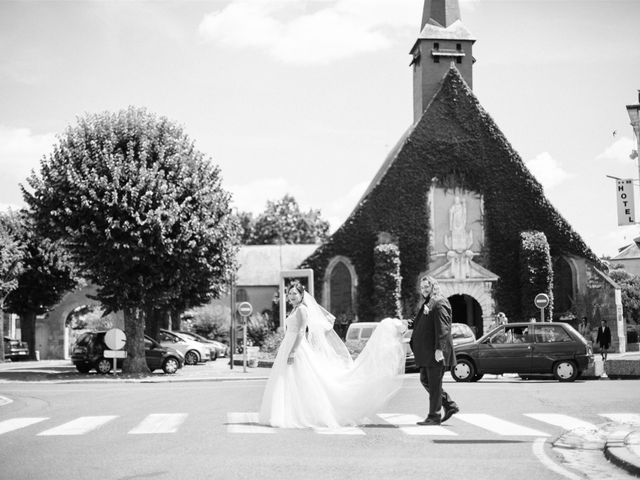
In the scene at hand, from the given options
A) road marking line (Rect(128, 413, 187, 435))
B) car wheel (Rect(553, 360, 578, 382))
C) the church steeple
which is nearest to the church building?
the church steeple

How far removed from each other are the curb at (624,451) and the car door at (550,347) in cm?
1300

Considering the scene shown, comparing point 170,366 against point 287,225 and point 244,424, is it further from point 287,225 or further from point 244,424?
point 287,225

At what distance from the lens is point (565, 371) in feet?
76.5

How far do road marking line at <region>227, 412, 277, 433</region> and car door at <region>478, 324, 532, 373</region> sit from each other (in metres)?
10.9

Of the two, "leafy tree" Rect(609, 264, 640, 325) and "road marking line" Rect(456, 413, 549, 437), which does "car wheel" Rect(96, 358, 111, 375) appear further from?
"leafy tree" Rect(609, 264, 640, 325)

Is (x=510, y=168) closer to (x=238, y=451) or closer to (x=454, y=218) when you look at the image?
(x=454, y=218)

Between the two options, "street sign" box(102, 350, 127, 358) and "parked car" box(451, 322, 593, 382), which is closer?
"parked car" box(451, 322, 593, 382)

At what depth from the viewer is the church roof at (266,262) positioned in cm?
6475

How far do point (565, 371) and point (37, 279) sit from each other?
3545cm

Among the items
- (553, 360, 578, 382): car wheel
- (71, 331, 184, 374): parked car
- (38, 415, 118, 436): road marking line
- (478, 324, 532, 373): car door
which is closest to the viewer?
(38, 415, 118, 436): road marking line

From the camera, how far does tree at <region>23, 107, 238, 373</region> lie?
1160 inches

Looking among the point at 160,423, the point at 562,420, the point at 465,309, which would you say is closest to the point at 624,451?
the point at 562,420

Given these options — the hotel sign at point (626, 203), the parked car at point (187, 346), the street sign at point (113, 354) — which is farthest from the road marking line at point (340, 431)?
the parked car at point (187, 346)

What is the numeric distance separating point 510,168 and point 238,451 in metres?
39.8
